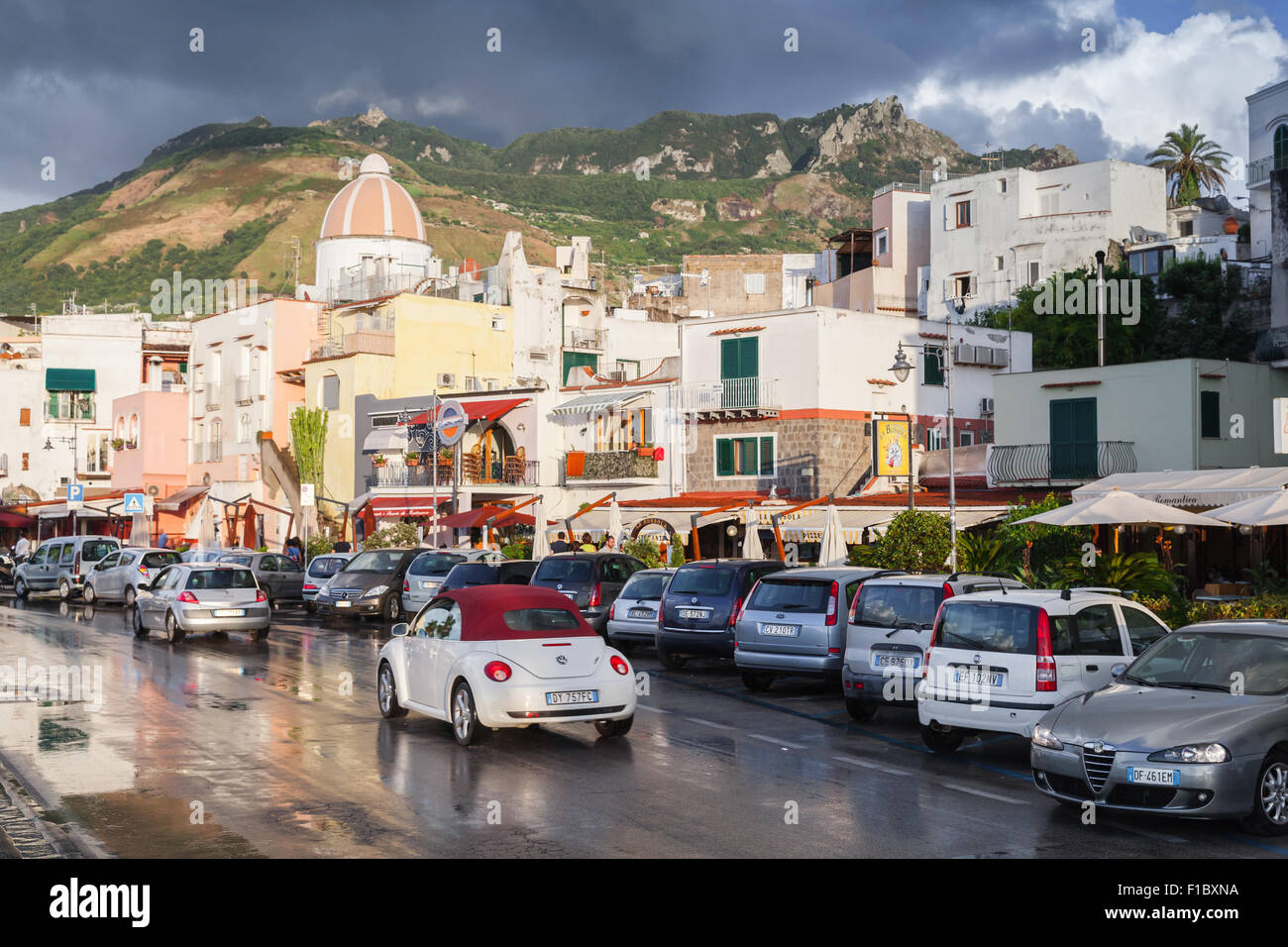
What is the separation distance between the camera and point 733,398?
1742 inches

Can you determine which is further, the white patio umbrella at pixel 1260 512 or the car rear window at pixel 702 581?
the car rear window at pixel 702 581

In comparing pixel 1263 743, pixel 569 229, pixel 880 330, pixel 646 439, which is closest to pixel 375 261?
pixel 646 439

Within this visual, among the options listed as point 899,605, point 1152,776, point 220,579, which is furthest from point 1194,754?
point 220,579

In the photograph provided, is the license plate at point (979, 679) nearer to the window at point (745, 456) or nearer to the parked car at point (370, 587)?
the parked car at point (370, 587)

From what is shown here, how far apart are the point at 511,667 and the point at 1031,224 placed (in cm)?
6203

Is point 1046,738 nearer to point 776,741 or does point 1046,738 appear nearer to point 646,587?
point 776,741

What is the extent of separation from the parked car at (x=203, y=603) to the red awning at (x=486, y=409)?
23372mm

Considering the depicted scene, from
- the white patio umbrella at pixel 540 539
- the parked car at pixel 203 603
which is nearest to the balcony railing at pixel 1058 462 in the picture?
the white patio umbrella at pixel 540 539

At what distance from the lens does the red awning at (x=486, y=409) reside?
167 ft

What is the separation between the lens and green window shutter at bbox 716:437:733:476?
147 ft

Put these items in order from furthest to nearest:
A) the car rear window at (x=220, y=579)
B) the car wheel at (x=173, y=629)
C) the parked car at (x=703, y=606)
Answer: the car rear window at (x=220, y=579)
the car wheel at (x=173, y=629)
the parked car at (x=703, y=606)

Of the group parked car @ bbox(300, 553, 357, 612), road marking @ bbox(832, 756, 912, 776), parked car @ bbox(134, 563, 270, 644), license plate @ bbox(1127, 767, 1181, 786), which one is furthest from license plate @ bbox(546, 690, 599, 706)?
parked car @ bbox(300, 553, 357, 612)

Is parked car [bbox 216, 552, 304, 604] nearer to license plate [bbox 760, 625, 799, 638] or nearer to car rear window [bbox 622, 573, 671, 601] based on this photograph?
car rear window [bbox 622, 573, 671, 601]

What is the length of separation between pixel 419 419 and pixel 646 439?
1056 cm
